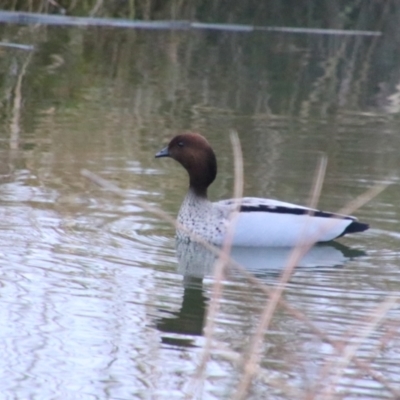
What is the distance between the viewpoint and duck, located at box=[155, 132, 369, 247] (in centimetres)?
862

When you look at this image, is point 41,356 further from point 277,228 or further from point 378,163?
point 378,163

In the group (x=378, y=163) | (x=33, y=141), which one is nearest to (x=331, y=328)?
(x=378, y=163)

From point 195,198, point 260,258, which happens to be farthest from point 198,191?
point 260,258

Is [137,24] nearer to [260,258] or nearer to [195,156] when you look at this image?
[195,156]

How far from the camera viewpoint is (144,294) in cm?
728

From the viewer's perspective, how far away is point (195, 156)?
931cm

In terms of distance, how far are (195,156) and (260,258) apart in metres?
1.18

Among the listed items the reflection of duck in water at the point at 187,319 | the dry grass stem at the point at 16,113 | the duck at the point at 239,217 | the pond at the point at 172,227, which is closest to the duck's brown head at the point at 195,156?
the duck at the point at 239,217

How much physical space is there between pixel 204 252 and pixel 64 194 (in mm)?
1752

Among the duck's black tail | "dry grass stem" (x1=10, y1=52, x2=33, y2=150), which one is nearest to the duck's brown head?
the duck's black tail

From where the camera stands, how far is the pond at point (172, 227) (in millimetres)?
5672

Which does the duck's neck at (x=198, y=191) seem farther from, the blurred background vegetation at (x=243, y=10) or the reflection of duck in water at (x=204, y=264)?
the blurred background vegetation at (x=243, y=10)

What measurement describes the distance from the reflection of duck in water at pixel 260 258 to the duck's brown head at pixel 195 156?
721mm

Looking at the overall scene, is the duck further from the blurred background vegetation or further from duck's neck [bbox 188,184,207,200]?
the blurred background vegetation
